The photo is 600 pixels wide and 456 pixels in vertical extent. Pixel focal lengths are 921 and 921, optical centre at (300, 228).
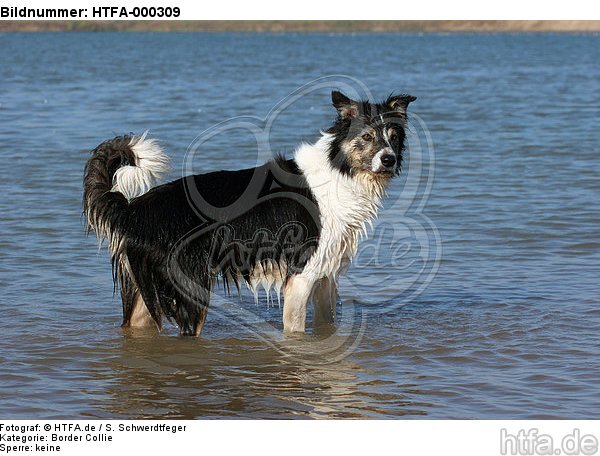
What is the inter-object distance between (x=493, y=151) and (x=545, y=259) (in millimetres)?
7309

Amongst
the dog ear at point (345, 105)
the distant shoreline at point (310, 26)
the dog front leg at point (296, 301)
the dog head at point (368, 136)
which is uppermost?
the distant shoreline at point (310, 26)

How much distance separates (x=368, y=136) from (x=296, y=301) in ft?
4.69

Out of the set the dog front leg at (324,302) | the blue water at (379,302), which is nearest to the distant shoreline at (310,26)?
the blue water at (379,302)

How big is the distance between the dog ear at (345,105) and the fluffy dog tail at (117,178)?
4.59 ft

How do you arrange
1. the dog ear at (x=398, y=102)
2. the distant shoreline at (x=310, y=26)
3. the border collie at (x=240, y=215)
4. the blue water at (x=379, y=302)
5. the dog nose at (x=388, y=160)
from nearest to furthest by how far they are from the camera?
the blue water at (x=379, y=302) < the border collie at (x=240, y=215) < the dog nose at (x=388, y=160) < the dog ear at (x=398, y=102) < the distant shoreline at (x=310, y=26)

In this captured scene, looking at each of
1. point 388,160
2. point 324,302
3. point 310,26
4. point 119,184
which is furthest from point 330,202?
point 310,26

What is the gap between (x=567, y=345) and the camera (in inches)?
283

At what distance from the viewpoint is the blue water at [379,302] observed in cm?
618

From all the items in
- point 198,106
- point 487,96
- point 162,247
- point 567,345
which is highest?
point 487,96

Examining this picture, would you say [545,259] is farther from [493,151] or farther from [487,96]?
[487,96]

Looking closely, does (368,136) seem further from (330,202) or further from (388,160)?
(330,202)

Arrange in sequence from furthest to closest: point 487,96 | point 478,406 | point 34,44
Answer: point 34,44 < point 487,96 < point 478,406

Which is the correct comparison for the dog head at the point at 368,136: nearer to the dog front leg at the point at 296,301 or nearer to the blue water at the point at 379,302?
the dog front leg at the point at 296,301

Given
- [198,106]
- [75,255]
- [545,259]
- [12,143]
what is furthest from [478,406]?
[198,106]
